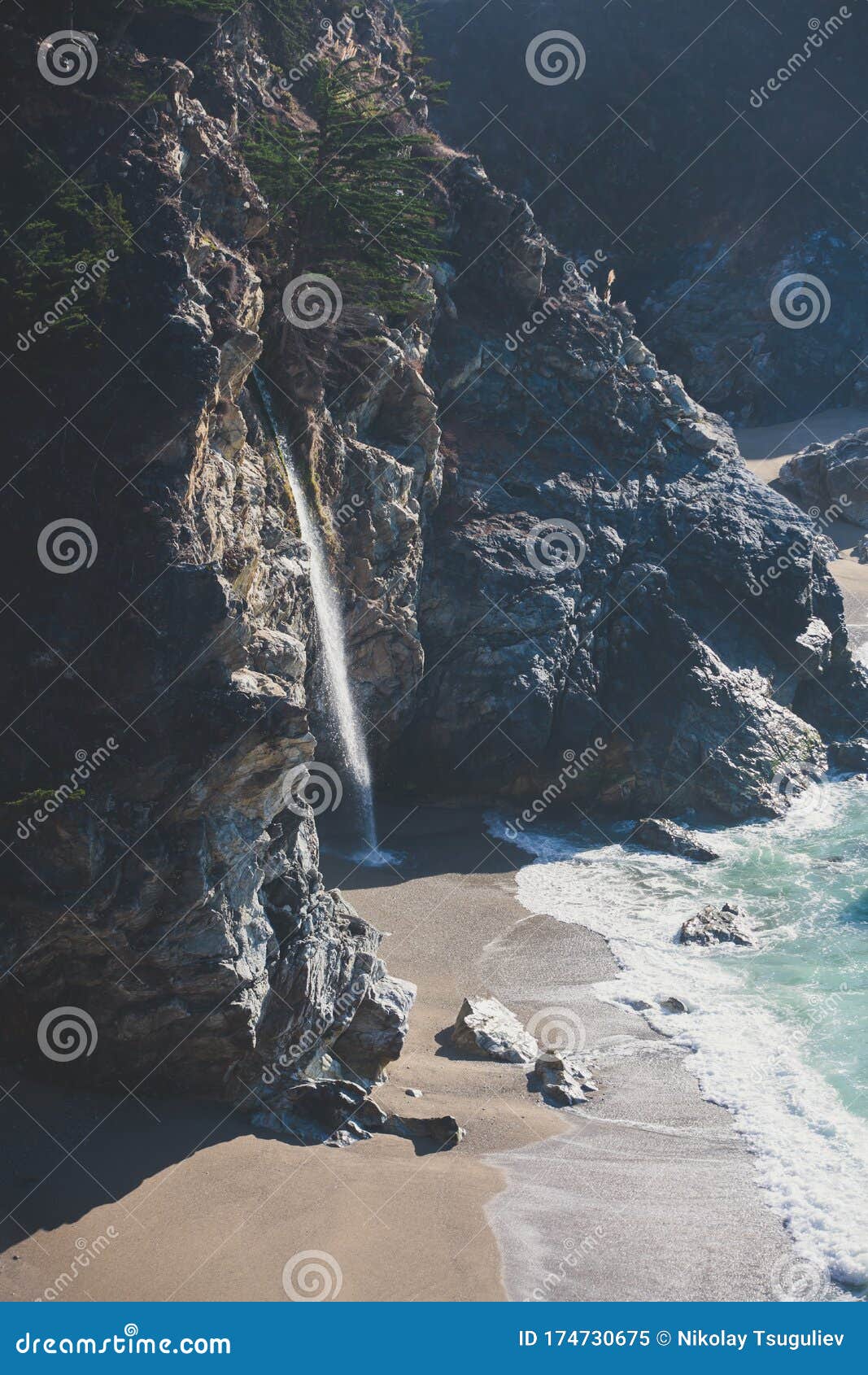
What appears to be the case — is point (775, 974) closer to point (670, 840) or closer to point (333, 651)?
point (670, 840)

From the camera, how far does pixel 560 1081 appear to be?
1084 centimetres

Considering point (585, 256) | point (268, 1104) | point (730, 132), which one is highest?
point (730, 132)

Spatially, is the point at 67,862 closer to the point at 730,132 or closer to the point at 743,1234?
the point at 743,1234

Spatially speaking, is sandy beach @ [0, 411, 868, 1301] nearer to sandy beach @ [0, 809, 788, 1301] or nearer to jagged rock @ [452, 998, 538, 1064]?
sandy beach @ [0, 809, 788, 1301]

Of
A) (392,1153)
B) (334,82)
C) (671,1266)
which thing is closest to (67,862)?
(392,1153)

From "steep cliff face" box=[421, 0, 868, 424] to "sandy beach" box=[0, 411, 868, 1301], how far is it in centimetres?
3345

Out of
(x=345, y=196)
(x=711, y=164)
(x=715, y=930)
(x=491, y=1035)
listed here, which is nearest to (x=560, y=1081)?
(x=491, y=1035)

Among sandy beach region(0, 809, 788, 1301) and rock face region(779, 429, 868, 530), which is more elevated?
rock face region(779, 429, 868, 530)

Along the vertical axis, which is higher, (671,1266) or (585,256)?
(585,256)

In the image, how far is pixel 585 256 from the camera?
3822cm

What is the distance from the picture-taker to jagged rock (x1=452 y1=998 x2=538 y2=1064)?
11.4 m

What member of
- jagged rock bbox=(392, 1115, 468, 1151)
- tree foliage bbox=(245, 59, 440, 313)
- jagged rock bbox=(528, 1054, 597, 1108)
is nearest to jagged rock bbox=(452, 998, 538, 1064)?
jagged rock bbox=(528, 1054, 597, 1108)

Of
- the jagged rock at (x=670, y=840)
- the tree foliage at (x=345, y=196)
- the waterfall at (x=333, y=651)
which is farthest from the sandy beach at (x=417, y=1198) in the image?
the tree foliage at (x=345, y=196)
